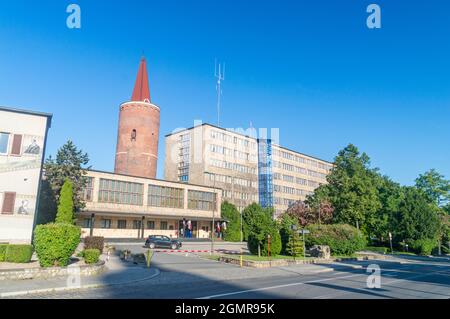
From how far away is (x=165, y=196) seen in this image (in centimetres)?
5353

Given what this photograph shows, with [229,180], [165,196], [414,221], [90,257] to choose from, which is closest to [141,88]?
[165,196]

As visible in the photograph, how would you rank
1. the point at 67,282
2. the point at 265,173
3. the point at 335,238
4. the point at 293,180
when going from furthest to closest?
the point at 293,180 < the point at 265,173 < the point at 335,238 < the point at 67,282

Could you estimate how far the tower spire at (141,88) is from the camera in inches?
2463

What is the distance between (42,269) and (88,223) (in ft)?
108

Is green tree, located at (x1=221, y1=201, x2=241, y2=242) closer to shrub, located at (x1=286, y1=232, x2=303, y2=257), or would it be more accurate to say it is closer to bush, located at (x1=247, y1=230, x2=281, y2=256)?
shrub, located at (x1=286, y1=232, x2=303, y2=257)

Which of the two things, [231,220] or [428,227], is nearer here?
[428,227]

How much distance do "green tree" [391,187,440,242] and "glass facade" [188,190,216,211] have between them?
2953cm

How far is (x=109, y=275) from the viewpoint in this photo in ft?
52.1

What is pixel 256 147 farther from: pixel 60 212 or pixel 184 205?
pixel 60 212

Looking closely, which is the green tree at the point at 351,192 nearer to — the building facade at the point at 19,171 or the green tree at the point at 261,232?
the green tree at the point at 261,232

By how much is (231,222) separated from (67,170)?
31.6 meters

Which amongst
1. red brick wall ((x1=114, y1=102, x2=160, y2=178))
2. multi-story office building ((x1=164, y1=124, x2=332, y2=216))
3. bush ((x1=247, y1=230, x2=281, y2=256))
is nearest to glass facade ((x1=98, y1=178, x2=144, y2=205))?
red brick wall ((x1=114, y1=102, x2=160, y2=178))

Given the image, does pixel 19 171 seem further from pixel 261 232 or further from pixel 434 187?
pixel 434 187
